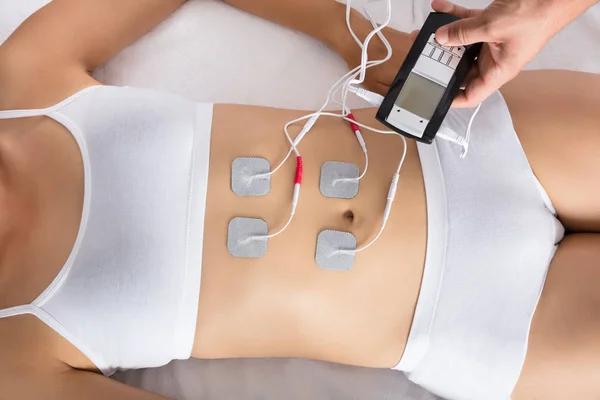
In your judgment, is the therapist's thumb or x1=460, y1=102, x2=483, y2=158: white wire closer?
the therapist's thumb

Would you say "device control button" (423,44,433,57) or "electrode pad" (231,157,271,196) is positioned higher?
"device control button" (423,44,433,57)

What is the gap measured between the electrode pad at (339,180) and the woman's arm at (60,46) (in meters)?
0.46

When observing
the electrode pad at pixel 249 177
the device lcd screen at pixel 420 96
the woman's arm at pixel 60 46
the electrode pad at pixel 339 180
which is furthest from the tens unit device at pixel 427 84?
the woman's arm at pixel 60 46

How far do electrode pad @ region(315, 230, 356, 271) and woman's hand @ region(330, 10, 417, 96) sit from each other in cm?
34

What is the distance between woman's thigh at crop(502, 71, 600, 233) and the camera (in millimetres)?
Answer: 894

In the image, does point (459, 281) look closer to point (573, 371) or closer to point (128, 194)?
point (573, 371)

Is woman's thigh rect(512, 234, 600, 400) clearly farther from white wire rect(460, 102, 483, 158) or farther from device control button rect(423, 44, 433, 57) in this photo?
device control button rect(423, 44, 433, 57)

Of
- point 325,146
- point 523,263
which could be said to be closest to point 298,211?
point 325,146

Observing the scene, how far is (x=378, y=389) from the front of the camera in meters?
1.04

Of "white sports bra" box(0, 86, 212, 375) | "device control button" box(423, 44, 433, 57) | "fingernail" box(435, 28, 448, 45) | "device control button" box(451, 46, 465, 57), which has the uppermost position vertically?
"fingernail" box(435, 28, 448, 45)

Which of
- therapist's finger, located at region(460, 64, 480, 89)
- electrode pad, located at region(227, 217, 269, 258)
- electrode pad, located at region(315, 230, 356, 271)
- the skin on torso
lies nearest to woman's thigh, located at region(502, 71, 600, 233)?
therapist's finger, located at region(460, 64, 480, 89)

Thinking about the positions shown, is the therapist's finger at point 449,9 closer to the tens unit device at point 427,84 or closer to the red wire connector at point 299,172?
the tens unit device at point 427,84

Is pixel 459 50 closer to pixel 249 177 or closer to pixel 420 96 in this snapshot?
pixel 420 96

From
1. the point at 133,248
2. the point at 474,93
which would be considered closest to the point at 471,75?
the point at 474,93
